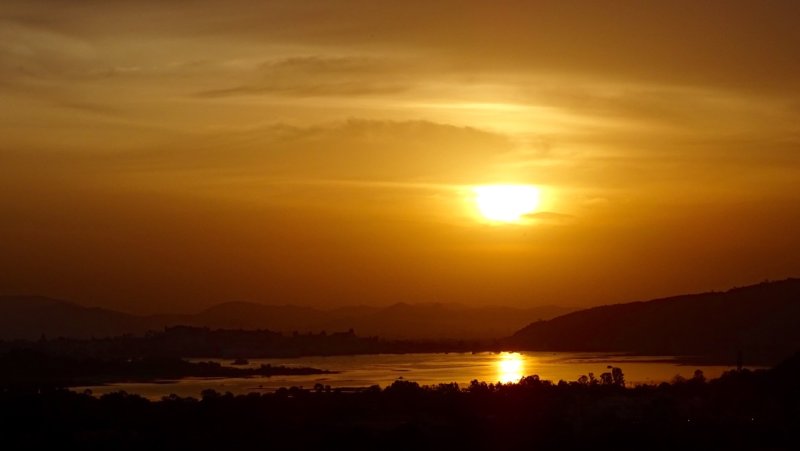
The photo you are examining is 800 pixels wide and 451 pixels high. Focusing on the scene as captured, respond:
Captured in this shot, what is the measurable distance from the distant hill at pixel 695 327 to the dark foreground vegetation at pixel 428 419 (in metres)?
51.5

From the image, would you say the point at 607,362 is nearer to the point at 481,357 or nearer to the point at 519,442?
the point at 481,357

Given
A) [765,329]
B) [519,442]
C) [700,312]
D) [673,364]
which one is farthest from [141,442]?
[700,312]

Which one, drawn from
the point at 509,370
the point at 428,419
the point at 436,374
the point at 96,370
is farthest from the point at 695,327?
the point at 428,419

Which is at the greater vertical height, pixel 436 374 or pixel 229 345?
pixel 229 345

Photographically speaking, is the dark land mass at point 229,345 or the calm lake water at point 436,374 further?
the dark land mass at point 229,345

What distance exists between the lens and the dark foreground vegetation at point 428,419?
39.8 meters

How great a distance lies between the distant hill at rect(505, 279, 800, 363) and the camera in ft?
331

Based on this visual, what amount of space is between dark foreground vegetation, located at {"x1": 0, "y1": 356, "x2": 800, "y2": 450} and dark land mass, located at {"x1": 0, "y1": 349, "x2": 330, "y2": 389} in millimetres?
29101

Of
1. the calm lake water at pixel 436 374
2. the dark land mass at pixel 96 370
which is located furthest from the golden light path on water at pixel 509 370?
the dark land mass at pixel 96 370

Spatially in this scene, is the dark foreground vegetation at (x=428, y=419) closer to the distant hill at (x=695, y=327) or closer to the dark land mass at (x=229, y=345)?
the distant hill at (x=695, y=327)

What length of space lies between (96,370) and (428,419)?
47377 mm

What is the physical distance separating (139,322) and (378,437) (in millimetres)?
155435

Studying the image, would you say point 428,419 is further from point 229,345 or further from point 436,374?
point 229,345

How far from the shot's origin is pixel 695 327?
116 meters
